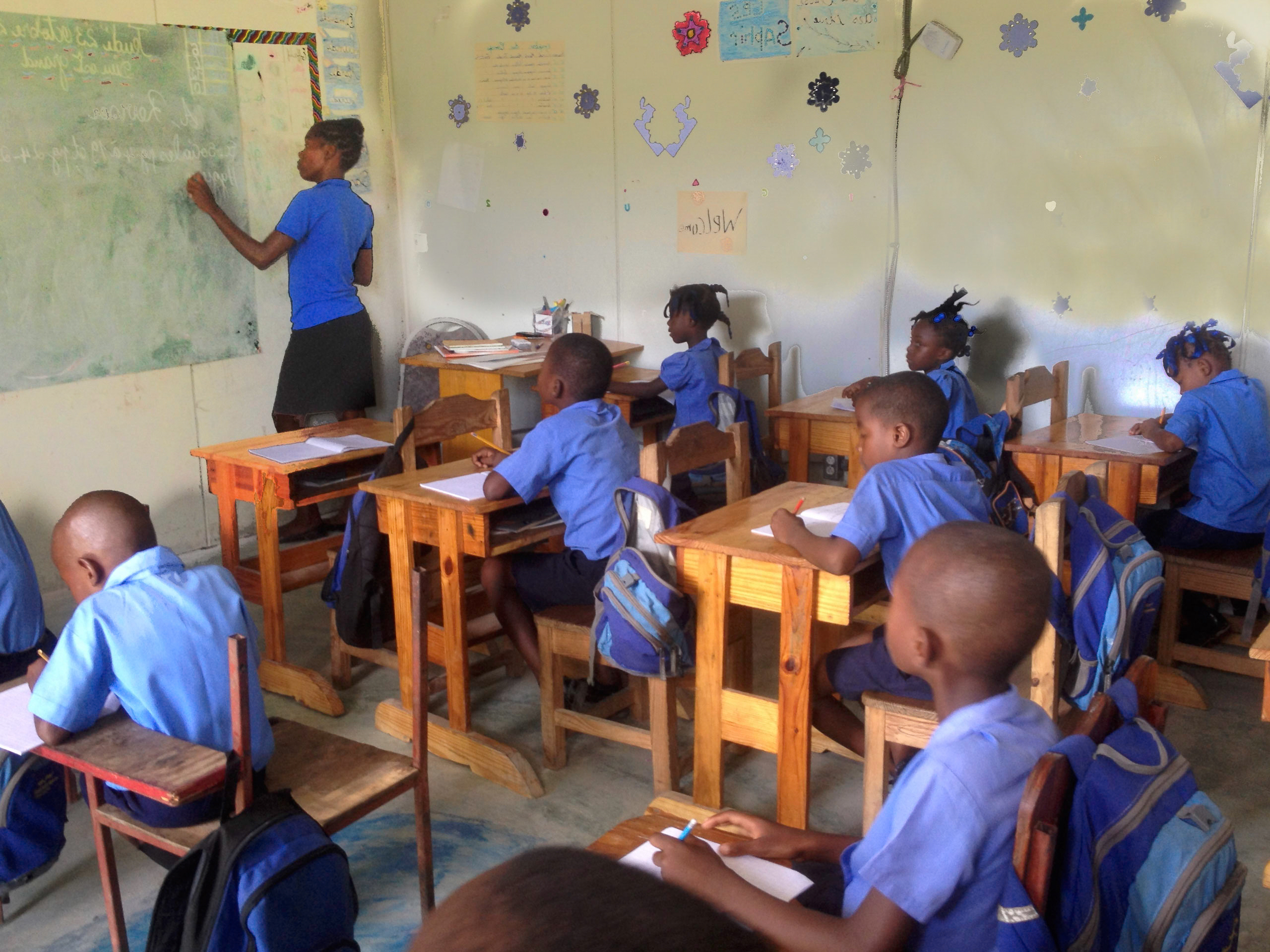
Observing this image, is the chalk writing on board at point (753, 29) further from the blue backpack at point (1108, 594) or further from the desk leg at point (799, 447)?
the blue backpack at point (1108, 594)

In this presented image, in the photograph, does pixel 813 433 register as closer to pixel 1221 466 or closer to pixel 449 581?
pixel 1221 466

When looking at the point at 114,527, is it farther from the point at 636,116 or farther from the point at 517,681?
the point at 636,116

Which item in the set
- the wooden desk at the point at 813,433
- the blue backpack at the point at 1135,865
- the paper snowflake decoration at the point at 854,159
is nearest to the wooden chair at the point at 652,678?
the wooden desk at the point at 813,433

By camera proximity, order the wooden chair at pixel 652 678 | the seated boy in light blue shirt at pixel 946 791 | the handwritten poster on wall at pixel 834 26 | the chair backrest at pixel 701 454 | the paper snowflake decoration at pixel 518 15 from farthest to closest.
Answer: the paper snowflake decoration at pixel 518 15 → the handwritten poster on wall at pixel 834 26 → the wooden chair at pixel 652 678 → the chair backrest at pixel 701 454 → the seated boy in light blue shirt at pixel 946 791

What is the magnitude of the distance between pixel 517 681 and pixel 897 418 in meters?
1.58

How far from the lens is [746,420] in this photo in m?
3.98

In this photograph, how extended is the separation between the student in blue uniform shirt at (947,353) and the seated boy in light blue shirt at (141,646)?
8.59 ft

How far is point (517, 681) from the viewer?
3.50 metres

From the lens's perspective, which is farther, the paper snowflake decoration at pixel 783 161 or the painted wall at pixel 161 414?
the paper snowflake decoration at pixel 783 161

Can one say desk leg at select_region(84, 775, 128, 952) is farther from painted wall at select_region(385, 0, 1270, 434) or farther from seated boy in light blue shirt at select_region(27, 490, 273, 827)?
painted wall at select_region(385, 0, 1270, 434)

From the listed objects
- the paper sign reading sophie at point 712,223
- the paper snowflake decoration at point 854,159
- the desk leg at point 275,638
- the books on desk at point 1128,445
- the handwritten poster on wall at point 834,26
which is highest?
the handwritten poster on wall at point 834,26

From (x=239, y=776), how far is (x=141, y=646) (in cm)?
27

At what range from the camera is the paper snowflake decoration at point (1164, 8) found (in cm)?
391

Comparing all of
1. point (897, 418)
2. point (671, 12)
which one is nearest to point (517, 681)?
point (897, 418)
